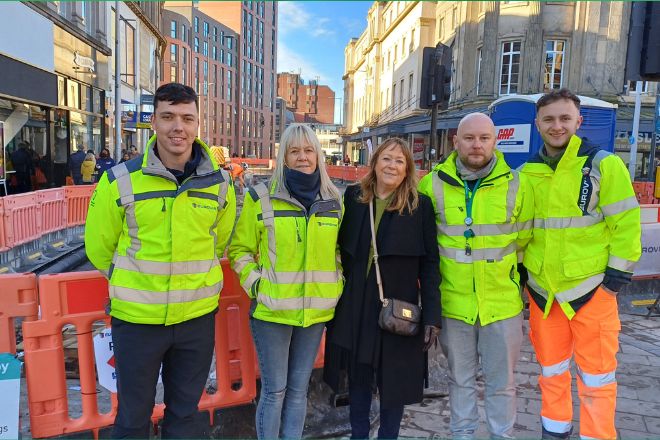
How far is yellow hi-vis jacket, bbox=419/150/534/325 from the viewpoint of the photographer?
2.71 meters

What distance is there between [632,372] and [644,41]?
3.03 metres

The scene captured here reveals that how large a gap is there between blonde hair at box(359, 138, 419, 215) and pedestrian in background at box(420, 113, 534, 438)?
0.21 m

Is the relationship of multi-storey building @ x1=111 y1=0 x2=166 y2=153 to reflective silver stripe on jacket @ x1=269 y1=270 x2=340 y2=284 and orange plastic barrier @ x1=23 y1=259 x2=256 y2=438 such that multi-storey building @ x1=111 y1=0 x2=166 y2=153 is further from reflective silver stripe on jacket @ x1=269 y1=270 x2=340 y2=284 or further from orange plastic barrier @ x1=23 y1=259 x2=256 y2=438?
reflective silver stripe on jacket @ x1=269 y1=270 x2=340 y2=284

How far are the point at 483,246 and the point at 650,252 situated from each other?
5.55 m

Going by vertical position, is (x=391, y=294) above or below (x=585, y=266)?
below

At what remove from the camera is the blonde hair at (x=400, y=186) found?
2.66m

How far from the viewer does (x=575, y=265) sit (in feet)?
9.05

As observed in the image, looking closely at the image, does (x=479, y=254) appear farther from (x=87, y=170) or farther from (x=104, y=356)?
(x=87, y=170)

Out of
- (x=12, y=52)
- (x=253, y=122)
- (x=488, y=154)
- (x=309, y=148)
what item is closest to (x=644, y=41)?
(x=488, y=154)

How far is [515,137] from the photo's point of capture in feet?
28.7

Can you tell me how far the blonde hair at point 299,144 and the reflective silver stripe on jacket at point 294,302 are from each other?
59 centimetres

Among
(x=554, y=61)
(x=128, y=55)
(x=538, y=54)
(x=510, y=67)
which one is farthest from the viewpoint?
(x=128, y=55)

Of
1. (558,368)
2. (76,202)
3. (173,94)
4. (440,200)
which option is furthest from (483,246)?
(76,202)

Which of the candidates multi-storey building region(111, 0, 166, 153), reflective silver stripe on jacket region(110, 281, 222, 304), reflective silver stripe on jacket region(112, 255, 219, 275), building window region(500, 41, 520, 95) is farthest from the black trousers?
building window region(500, 41, 520, 95)
